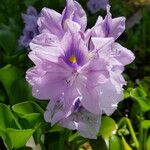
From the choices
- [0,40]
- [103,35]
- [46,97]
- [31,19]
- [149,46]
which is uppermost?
[103,35]

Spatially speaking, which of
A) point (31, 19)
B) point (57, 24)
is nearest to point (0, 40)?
point (31, 19)

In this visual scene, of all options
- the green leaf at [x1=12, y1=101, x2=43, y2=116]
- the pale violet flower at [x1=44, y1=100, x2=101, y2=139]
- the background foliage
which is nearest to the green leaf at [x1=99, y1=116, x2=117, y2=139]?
the background foliage

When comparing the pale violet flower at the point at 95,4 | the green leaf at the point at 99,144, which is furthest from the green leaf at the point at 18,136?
the pale violet flower at the point at 95,4

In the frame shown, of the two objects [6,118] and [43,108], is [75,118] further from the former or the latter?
[43,108]

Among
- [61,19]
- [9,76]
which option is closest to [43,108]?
[9,76]

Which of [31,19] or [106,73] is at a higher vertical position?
[106,73]

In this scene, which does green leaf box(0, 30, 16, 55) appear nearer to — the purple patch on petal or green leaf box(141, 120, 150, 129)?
green leaf box(141, 120, 150, 129)

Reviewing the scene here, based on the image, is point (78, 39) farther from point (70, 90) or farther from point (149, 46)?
point (149, 46)
